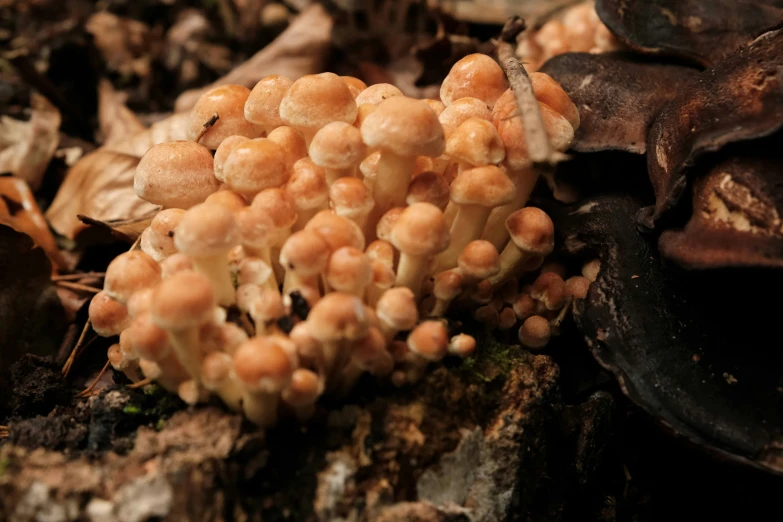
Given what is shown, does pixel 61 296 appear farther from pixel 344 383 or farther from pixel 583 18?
pixel 583 18

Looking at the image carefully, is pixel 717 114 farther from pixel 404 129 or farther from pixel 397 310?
pixel 397 310

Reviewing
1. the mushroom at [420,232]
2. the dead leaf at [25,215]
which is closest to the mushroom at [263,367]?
the mushroom at [420,232]

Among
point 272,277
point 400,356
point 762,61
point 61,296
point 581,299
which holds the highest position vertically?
point 762,61

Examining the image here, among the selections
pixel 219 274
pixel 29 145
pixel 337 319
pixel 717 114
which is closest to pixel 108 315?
pixel 219 274

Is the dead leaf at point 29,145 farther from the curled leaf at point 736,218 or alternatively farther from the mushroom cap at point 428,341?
the curled leaf at point 736,218

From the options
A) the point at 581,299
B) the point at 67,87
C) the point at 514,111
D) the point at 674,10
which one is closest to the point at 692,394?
the point at 581,299

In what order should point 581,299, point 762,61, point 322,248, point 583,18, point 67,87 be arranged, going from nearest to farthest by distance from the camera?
point 322,248 → point 762,61 → point 581,299 → point 583,18 → point 67,87

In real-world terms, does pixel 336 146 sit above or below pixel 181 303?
above
